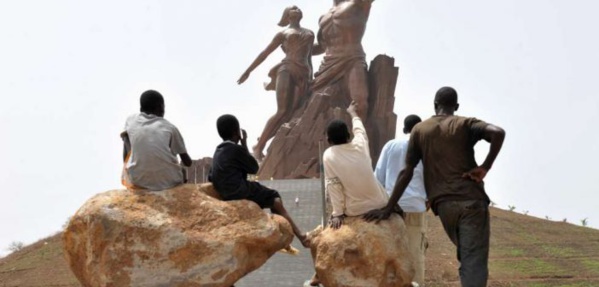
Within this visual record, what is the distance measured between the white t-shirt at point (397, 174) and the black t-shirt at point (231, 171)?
1.40 m

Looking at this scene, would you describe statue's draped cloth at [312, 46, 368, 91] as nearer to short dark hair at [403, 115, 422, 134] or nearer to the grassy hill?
the grassy hill

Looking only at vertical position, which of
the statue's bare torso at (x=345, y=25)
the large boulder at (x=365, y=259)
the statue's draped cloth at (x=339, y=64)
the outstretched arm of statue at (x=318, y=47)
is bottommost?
the large boulder at (x=365, y=259)

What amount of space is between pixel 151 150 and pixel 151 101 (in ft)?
1.36

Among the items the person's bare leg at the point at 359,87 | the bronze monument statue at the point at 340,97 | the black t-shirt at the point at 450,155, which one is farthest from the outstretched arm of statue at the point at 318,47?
the black t-shirt at the point at 450,155

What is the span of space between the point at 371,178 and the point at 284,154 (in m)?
12.3

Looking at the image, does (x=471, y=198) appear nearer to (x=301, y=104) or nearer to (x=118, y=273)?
(x=118, y=273)

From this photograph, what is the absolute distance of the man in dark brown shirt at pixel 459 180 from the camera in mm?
4734

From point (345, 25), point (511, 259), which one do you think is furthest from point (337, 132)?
point (345, 25)

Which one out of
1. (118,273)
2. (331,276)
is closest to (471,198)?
(331,276)

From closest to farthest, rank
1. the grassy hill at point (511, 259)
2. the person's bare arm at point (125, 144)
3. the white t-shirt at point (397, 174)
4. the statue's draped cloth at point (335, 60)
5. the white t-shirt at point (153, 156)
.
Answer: the white t-shirt at point (153, 156), the person's bare arm at point (125, 144), the white t-shirt at point (397, 174), the grassy hill at point (511, 259), the statue's draped cloth at point (335, 60)

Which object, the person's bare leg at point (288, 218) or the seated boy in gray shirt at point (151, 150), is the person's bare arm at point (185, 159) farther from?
the person's bare leg at point (288, 218)

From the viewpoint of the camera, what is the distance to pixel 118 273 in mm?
4660

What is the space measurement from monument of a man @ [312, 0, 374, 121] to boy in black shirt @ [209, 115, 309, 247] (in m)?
11.8

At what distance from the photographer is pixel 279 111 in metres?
18.0
